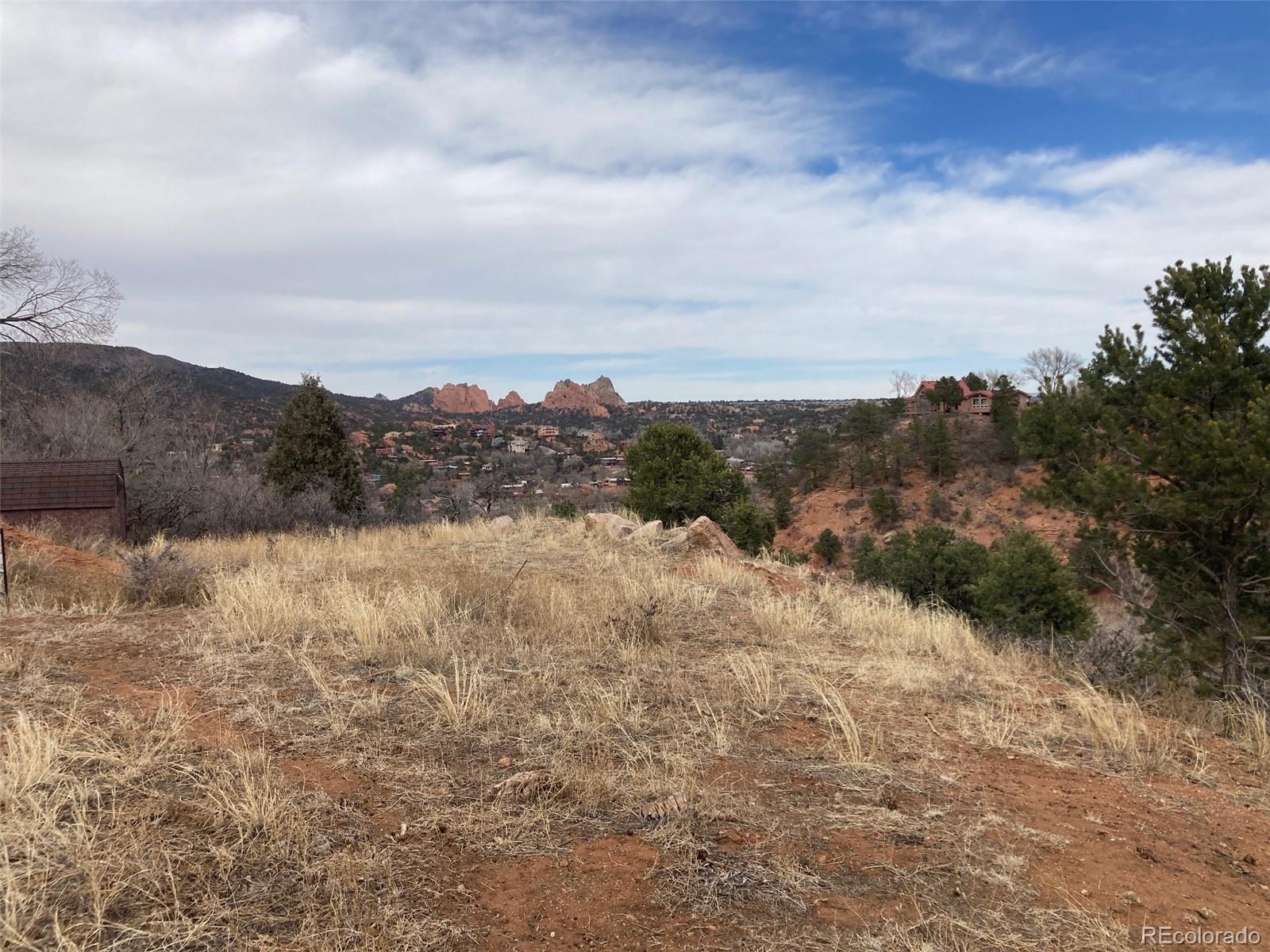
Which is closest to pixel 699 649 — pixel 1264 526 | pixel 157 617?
pixel 157 617

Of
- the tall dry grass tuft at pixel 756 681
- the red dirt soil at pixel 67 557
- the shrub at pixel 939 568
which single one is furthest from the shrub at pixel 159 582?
the shrub at pixel 939 568

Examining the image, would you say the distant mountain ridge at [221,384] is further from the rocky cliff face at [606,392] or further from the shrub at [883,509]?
the shrub at [883,509]

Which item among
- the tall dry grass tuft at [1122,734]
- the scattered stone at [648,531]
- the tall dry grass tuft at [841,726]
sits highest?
the scattered stone at [648,531]

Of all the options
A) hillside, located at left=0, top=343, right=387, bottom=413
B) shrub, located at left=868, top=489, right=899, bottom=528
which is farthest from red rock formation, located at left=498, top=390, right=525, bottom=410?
shrub, located at left=868, top=489, right=899, bottom=528

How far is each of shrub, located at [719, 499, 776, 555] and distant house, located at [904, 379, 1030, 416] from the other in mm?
34962

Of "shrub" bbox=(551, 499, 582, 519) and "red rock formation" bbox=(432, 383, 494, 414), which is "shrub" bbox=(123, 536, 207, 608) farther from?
"red rock formation" bbox=(432, 383, 494, 414)

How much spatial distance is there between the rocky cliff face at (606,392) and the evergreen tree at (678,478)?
264 feet

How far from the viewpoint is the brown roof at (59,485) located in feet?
40.4

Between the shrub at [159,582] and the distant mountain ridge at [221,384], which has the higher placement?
the distant mountain ridge at [221,384]

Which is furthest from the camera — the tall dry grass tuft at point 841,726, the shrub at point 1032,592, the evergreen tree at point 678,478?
the evergreen tree at point 678,478

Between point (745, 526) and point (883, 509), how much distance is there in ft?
78.1

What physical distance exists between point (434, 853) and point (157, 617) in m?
5.41

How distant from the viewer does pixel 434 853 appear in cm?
290

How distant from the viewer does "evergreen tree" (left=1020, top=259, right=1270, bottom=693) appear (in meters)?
8.44
